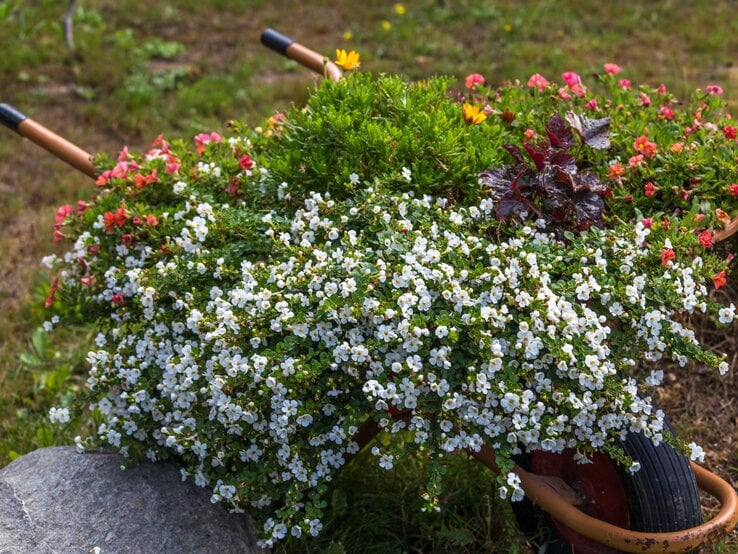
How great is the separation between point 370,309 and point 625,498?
35.1 inches

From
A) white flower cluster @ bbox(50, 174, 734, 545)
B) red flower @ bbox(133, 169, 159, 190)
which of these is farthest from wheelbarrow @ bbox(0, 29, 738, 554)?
red flower @ bbox(133, 169, 159, 190)

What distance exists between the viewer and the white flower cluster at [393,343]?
201 centimetres

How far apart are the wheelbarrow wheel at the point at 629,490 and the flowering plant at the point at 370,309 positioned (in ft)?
0.37

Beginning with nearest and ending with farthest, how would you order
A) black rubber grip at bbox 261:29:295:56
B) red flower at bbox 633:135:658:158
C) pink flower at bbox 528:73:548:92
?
red flower at bbox 633:135:658:158
pink flower at bbox 528:73:548:92
black rubber grip at bbox 261:29:295:56

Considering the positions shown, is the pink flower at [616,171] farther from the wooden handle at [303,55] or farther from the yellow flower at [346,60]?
Answer: the wooden handle at [303,55]

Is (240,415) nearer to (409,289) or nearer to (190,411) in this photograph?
(190,411)

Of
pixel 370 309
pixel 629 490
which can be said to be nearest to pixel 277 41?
pixel 370 309

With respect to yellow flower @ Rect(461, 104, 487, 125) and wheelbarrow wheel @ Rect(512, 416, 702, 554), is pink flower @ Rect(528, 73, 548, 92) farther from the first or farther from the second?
wheelbarrow wheel @ Rect(512, 416, 702, 554)

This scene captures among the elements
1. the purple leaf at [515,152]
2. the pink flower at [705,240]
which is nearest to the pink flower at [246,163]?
the purple leaf at [515,152]

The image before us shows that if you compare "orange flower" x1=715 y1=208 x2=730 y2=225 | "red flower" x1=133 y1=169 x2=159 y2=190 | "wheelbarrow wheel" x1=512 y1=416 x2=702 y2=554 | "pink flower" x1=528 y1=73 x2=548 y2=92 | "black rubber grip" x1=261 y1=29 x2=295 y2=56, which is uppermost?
"pink flower" x1=528 y1=73 x2=548 y2=92

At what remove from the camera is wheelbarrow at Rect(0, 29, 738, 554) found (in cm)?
206

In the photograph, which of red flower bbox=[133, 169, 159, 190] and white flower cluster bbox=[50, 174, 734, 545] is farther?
red flower bbox=[133, 169, 159, 190]

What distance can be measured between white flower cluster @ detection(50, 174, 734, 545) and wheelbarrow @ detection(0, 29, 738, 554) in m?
0.12

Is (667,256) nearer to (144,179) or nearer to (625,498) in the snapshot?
(625,498)
